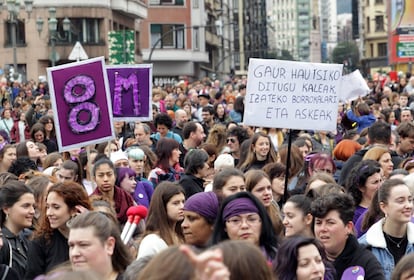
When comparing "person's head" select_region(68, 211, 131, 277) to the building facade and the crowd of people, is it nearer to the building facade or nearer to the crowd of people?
the crowd of people

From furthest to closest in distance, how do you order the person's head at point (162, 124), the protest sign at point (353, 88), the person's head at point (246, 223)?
1. the protest sign at point (353, 88)
2. the person's head at point (162, 124)
3. the person's head at point (246, 223)

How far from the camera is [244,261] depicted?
487 centimetres

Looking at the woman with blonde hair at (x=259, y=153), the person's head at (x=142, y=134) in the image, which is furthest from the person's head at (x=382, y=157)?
the person's head at (x=142, y=134)

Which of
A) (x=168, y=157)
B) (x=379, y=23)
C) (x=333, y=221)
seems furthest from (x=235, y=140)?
(x=379, y=23)

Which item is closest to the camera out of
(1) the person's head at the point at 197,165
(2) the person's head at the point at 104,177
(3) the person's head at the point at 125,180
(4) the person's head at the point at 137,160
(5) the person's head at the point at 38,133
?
(2) the person's head at the point at 104,177

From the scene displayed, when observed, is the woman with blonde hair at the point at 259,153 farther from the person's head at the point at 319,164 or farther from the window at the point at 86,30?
the window at the point at 86,30

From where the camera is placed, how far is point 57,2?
62000 millimetres

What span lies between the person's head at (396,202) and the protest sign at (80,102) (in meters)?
3.62

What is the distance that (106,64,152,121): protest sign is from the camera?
48.3 feet

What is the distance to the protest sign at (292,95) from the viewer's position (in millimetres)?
11883

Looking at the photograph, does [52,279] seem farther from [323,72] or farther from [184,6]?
[184,6]

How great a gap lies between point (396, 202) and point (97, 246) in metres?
2.57

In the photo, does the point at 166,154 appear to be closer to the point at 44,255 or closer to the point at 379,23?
the point at 44,255

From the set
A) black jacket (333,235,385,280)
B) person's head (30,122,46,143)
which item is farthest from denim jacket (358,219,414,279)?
person's head (30,122,46,143)
